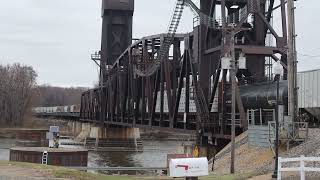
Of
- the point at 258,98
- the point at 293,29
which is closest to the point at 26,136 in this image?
the point at 258,98

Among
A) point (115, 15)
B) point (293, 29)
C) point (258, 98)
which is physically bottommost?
point (258, 98)

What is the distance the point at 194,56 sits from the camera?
160 ft

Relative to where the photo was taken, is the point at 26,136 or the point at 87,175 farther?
the point at 26,136

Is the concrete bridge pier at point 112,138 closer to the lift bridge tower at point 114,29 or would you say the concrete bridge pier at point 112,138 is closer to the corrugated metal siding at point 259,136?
the lift bridge tower at point 114,29

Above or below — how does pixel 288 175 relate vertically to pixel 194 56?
below

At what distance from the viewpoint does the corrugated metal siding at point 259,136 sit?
30.7 meters

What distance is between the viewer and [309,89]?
3441cm

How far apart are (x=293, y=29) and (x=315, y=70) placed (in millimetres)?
4968

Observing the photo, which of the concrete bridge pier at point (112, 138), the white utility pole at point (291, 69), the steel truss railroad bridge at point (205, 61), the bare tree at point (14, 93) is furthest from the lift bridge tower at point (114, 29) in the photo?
the white utility pole at point (291, 69)

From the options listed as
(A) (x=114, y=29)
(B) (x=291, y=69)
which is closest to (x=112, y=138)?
(A) (x=114, y=29)

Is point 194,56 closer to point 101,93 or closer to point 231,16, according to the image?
point 231,16

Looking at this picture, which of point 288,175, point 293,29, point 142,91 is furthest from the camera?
point 142,91

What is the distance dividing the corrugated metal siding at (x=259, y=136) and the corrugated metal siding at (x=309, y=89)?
4706 millimetres

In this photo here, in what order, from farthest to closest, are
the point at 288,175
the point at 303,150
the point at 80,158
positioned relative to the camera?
the point at 80,158 → the point at 303,150 → the point at 288,175
